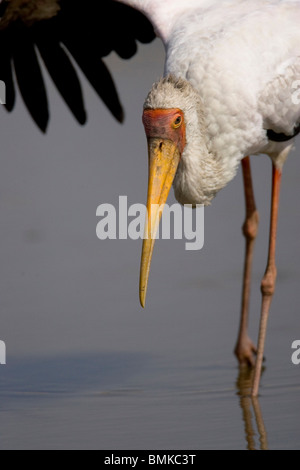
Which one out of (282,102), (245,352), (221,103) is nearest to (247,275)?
(245,352)

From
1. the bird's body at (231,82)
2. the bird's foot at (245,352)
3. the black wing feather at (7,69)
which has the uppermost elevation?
the black wing feather at (7,69)

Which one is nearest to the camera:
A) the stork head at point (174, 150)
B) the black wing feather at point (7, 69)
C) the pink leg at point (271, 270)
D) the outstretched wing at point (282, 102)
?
the stork head at point (174, 150)

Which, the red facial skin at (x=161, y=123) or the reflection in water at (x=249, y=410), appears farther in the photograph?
the red facial skin at (x=161, y=123)

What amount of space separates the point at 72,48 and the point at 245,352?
8.48ft

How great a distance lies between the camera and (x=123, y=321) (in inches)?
289

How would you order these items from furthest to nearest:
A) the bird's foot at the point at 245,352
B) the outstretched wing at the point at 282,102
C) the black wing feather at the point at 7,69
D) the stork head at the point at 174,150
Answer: the black wing feather at the point at 7,69 < the bird's foot at the point at 245,352 < the outstretched wing at the point at 282,102 < the stork head at the point at 174,150

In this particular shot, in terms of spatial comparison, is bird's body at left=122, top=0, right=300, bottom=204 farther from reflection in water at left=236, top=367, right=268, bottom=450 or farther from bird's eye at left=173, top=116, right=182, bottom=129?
reflection in water at left=236, top=367, right=268, bottom=450

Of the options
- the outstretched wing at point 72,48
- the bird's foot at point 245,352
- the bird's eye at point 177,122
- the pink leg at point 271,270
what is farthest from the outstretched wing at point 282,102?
the outstretched wing at point 72,48

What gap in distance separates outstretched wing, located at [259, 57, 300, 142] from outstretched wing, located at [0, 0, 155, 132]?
1890mm

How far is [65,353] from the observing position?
273 inches

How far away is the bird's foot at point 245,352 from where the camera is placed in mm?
6844

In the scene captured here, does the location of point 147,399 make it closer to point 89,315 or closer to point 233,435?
point 233,435

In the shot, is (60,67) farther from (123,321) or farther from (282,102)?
(282,102)

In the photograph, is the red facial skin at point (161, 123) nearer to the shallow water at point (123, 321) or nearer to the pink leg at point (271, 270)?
the pink leg at point (271, 270)
